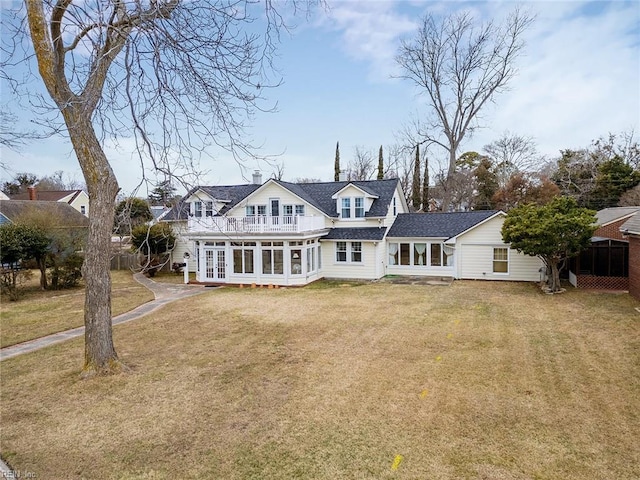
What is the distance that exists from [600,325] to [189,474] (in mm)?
11896

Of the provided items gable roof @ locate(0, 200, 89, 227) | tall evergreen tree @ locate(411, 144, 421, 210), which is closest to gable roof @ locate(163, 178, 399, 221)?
gable roof @ locate(0, 200, 89, 227)

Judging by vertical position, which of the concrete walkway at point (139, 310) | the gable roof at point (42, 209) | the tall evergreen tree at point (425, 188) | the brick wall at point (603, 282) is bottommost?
the concrete walkway at point (139, 310)

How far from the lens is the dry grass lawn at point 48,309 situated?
1228 cm

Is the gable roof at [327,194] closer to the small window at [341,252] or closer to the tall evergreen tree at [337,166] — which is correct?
the small window at [341,252]

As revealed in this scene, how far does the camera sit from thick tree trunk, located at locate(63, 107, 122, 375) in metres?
7.87

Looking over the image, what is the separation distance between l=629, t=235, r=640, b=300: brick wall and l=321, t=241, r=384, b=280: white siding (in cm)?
1095

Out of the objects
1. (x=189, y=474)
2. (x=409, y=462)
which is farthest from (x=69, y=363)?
(x=409, y=462)

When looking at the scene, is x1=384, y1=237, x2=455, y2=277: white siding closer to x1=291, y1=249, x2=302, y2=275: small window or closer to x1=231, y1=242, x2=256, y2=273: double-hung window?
x1=291, y1=249, x2=302, y2=275: small window

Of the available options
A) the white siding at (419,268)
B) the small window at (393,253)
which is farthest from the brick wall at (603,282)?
the small window at (393,253)

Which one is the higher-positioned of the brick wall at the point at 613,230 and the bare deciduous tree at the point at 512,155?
the bare deciduous tree at the point at 512,155

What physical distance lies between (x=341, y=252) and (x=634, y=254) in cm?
1307

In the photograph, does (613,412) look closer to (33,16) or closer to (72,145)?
(72,145)

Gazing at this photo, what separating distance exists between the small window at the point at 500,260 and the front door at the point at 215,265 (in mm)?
14265

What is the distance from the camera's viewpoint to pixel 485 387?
24.6 feet
